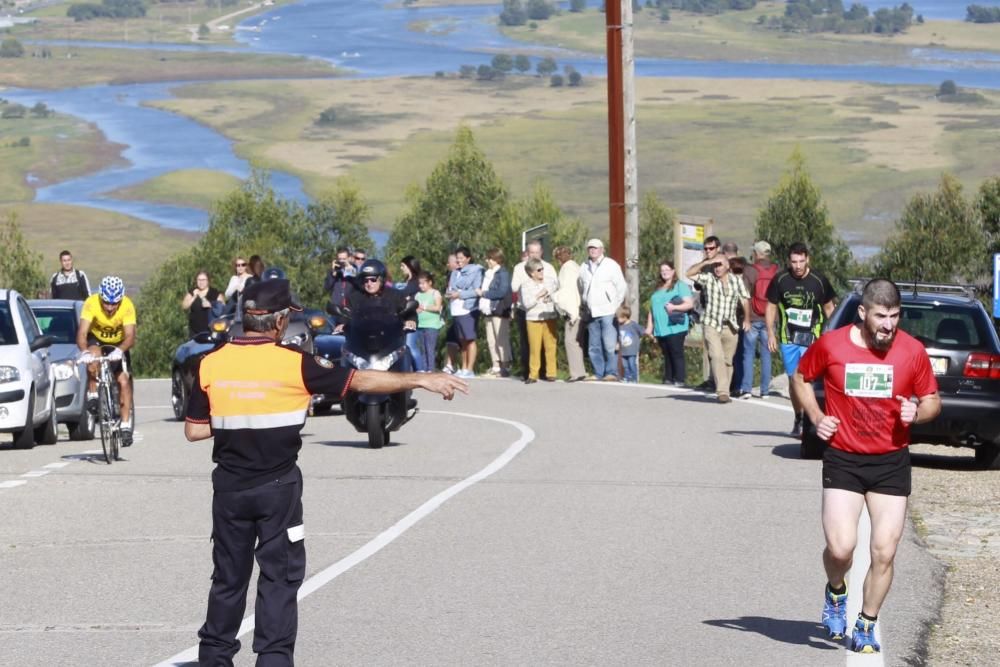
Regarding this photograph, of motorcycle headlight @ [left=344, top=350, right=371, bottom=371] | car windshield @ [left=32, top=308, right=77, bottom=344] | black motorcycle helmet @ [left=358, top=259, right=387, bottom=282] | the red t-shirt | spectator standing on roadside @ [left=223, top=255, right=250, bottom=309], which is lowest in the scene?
spectator standing on roadside @ [left=223, top=255, right=250, bottom=309]

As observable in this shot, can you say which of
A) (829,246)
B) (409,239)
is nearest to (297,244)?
(409,239)

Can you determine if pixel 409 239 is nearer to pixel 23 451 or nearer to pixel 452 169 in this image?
pixel 452 169

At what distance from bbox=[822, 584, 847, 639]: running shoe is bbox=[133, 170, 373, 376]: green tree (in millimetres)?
88173

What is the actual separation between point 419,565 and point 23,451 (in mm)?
8917

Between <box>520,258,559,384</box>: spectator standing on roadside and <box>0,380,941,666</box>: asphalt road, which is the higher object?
<box>0,380,941,666</box>: asphalt road

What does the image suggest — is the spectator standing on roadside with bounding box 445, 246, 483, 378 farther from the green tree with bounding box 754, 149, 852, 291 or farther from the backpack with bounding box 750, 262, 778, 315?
the green tree with bounding box 754, 149, 852, 291

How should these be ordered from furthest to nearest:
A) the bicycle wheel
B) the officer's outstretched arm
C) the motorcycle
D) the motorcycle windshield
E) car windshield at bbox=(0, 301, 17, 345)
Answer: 1. car windshield at bbox=(0, 301, 17, 345)
2. the motorcycle windshield
3. the motorcycle
4. the bicycle wheel
5. the officer's outstretched arm

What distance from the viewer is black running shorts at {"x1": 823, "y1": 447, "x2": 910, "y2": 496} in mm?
8406

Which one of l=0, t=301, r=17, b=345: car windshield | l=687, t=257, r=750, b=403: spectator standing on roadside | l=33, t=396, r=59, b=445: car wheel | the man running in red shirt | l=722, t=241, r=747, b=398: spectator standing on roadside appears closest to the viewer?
the man running in red shirt

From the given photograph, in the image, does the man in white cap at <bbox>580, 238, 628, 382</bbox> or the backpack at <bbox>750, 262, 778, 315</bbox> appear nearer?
the backpack at <bbox>750, 262, 778, 315</bbox>

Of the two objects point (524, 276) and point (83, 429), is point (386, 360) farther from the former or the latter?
point (524, 276)

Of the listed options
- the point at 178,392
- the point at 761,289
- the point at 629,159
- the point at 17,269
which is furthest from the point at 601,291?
the point at 17,269

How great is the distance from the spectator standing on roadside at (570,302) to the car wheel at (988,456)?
9417 millimetres

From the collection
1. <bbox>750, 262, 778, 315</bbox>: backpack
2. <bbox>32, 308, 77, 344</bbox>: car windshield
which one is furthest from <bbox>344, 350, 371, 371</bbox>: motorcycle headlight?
<bbox>750, 262, 778, 315</bbox>: backpack
